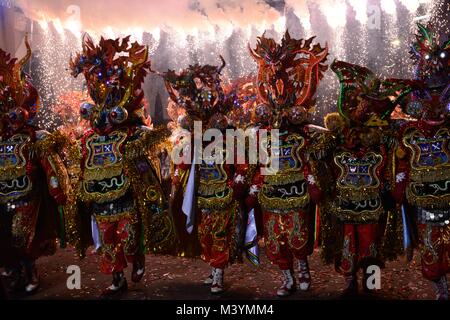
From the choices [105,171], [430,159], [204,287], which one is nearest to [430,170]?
[430,159]

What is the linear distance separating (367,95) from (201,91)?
4.73 ft

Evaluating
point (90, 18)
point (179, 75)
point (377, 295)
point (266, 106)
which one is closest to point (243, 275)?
point (377, 295)

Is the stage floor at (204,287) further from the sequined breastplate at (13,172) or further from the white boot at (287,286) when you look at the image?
the sequined breastplate at (13,172)

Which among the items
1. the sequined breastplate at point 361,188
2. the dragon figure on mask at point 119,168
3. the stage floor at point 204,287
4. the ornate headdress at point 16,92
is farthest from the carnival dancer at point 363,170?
the ornate headdress at point 16,92

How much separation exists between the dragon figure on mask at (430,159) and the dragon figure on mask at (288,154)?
658mm

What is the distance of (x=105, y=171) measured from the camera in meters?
3.91

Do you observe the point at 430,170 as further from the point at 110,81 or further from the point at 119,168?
the point at 110,81

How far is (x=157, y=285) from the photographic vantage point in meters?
4.27

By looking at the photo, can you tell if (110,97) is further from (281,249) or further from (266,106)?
(281,249)

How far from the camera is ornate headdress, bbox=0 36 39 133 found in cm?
417

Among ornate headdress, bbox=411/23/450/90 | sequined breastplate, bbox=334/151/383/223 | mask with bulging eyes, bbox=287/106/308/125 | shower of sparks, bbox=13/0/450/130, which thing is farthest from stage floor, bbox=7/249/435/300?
shower of sparks, bbox=13/0/450/130

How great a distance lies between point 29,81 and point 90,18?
5.50 meters

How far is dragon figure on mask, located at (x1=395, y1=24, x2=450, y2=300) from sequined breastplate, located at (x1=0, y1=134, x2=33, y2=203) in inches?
130
